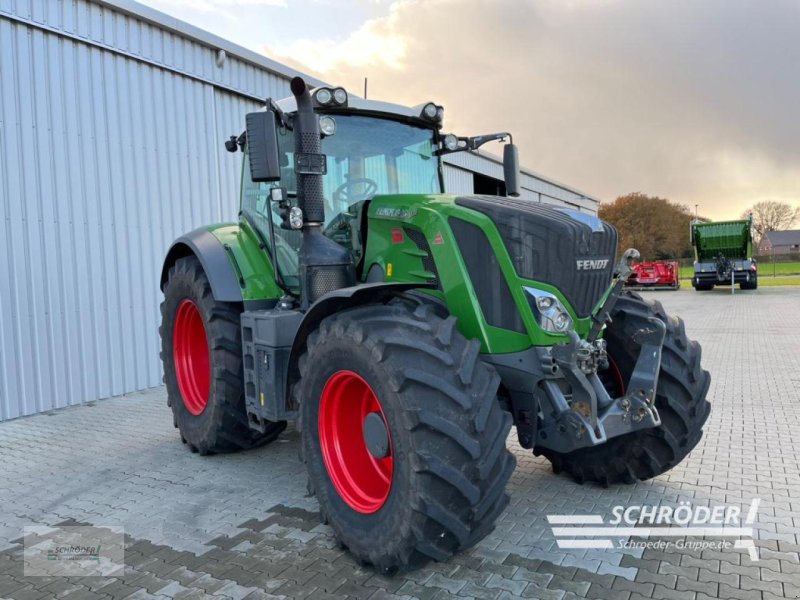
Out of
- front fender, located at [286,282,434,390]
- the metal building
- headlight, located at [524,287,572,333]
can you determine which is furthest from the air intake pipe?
the metal building

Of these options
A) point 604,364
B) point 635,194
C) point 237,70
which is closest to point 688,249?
point 635,194

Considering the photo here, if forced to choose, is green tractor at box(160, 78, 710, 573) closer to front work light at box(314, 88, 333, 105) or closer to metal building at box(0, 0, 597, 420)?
front work light at box(314, 88, 333, 105)

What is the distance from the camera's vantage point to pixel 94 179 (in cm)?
721

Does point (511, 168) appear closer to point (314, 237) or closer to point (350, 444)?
point (314, 237)

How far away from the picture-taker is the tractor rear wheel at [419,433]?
8.91ft

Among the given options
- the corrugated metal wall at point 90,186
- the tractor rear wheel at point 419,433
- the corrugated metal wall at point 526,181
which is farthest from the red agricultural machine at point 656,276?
the tractor rear wheel at point 419,433

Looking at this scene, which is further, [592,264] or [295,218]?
[295,218]

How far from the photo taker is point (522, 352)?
3.20 m

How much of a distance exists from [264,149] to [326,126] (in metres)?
0.47

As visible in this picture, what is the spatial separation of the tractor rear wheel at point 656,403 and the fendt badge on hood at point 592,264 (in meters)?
0.57

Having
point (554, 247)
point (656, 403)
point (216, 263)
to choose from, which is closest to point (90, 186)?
point (216, 263)

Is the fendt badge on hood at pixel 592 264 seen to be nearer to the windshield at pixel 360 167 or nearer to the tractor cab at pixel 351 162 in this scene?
the tractor cab at pixel 351 162

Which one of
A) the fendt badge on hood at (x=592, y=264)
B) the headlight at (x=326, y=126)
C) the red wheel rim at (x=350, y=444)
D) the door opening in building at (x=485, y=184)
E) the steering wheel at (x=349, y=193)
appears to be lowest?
the red wheel rim at (x=350, y=444)

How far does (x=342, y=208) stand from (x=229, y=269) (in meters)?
1.09
